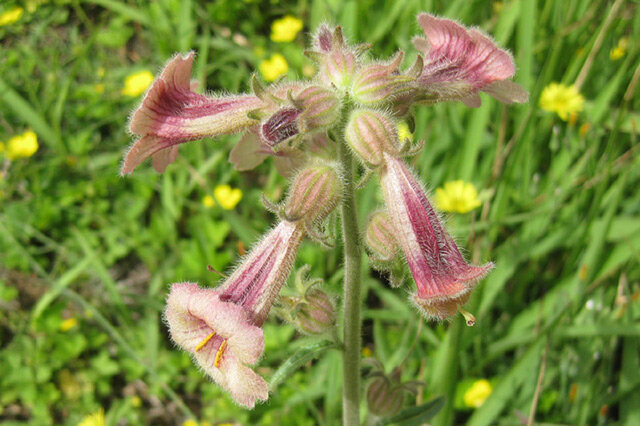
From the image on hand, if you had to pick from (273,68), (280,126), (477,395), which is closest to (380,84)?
(280,126)

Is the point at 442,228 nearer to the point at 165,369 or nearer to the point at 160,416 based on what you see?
the point at 165,369

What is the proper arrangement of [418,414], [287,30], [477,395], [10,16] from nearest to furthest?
1. [418,414]
2. [477,395]
3. [287,30]
4. [10,16]

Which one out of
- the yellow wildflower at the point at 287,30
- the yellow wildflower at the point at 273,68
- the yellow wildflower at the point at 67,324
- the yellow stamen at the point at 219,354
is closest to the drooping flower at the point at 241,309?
the yellow stamen at the point at 219,354

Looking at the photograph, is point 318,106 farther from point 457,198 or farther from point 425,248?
point 457,198

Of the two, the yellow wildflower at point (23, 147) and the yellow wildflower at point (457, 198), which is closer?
the yellow wildflower at point (457, 198)

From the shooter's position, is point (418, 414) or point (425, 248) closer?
point (425, 248)

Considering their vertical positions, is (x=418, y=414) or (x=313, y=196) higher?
(x=313, y=196)

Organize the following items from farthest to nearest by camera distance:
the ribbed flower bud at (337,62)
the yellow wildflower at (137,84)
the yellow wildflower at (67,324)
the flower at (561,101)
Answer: the yellow wildflower at (137,84), the yellow wildflower at (67,324), the flower at (561,101), the ribbed flower bud at (337,62)

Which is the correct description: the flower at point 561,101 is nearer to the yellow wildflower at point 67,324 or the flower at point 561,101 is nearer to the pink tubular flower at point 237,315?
the pink tubular flower at point 237,315
